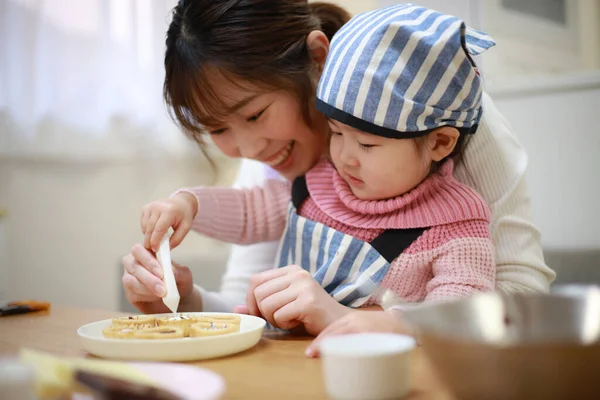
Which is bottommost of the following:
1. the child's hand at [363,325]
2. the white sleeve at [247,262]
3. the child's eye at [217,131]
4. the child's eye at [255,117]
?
the white sleeve at [247,262]

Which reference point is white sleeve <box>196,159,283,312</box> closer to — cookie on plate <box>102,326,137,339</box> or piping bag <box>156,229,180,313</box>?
piping bag <box>156,229,180,313</box>

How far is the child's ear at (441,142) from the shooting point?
98 centimetres

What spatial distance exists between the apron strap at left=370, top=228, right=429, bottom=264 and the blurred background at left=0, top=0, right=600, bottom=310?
839mm

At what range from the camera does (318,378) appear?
2.12 feet

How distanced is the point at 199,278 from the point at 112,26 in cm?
92

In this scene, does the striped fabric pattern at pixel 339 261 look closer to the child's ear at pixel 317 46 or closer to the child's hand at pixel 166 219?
the child's hand at pixel 166 219

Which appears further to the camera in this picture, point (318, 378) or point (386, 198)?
point (386, 198)

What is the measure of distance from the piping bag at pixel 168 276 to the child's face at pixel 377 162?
0.31 metres

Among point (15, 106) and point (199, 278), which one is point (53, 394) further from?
point (15, 106)

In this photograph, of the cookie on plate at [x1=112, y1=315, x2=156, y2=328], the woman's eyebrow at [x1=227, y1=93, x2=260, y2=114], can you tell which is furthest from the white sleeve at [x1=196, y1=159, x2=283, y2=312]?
the cookie on plate at [x1=112, y1=315, x2=156, y2=328]

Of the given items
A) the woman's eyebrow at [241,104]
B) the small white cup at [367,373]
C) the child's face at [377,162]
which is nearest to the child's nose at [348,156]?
the child's face at [377,162]

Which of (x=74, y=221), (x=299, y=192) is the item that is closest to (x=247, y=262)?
(x=299, y=192)

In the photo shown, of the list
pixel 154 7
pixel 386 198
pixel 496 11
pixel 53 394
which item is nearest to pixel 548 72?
pixel 496 11

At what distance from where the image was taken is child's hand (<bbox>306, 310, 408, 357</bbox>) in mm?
748
